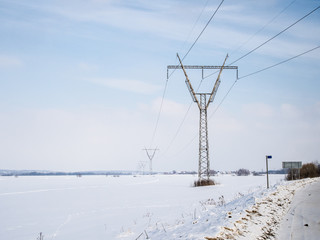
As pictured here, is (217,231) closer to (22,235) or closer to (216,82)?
(22,235)

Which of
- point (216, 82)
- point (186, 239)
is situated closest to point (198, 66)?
point (216, 82)

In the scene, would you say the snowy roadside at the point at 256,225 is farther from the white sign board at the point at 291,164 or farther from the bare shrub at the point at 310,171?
the bare shrub at the point at 310,171

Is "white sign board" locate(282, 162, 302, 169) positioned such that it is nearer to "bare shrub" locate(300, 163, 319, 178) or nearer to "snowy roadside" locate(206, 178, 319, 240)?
"bare shrub" locate(300, 163, 319, 178)

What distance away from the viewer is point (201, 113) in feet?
79.2

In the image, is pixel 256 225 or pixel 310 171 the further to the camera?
pixel 310 171

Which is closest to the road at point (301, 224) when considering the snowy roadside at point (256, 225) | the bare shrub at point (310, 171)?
the snowy roadside at point (256, 225)

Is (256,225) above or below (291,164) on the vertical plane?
below

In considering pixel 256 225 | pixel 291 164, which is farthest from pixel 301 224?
pixel 291 164

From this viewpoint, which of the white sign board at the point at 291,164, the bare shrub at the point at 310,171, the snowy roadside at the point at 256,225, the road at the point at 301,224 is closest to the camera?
the snowy roadside at the point at 256,225

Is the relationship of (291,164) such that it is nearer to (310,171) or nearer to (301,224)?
(310,171)

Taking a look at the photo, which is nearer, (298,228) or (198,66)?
(298,228)

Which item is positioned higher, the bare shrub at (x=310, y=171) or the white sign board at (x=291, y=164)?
the white sign board at (x=291, y=164)

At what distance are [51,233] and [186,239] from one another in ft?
23.1

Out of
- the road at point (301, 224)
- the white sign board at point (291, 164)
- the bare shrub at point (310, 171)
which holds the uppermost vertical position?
the white sign board at point (291, 164)
